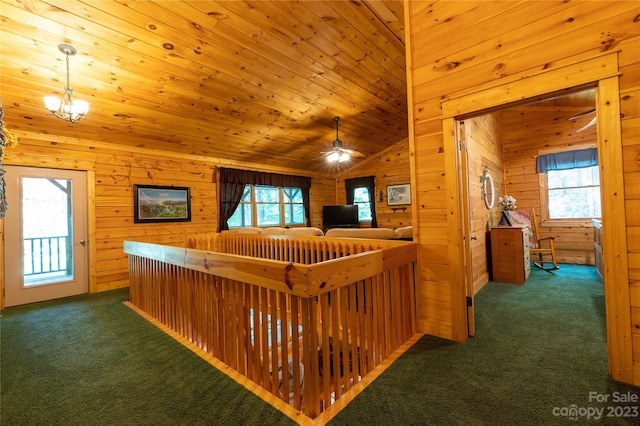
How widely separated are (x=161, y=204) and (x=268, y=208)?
2.39m

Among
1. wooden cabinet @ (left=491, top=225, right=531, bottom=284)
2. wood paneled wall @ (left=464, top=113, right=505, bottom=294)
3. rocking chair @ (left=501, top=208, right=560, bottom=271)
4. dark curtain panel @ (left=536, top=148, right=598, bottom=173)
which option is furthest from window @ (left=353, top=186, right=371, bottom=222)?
dark curtain panel @ (left=536, top=148, right=598, bottom=173)

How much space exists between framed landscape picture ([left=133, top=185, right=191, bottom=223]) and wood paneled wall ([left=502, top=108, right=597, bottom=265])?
257 inches

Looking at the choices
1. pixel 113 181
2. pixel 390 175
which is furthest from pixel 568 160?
pixel 113 181

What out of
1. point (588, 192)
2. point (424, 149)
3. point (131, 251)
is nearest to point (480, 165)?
point (424, 149)

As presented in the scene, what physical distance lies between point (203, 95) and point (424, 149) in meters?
2.97

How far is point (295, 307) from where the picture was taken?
5.04 ft

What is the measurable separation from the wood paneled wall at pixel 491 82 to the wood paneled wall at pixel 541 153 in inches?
168

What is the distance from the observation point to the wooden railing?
1509mm

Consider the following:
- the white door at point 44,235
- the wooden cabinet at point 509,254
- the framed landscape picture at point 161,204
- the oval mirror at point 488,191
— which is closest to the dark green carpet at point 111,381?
the white door at point 44,235

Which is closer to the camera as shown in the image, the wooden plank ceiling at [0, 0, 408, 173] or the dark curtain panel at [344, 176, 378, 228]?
the wooden plank ceiling at [0, 0, 408, 173]

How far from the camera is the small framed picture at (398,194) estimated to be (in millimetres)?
6707

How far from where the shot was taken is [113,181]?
4.27m

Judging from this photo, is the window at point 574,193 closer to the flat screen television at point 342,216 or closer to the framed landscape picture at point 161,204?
the flat screen television at point 342,216

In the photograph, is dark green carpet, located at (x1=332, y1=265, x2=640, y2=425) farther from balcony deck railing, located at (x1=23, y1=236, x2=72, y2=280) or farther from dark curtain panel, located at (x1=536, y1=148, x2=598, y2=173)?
balcony deck railing, located at (x1=23, y1=236, x2=72, y2=280)
